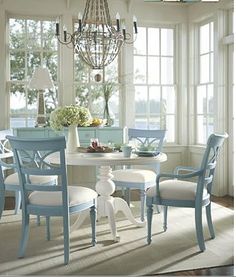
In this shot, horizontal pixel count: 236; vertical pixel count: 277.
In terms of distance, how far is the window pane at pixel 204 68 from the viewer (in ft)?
20.4

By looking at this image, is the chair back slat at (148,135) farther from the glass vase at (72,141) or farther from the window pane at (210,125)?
the window pane at (210,125)

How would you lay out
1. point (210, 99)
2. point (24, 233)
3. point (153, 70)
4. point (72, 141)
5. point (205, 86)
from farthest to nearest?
point (153, 70) < point (205, 86) < point (210, 99) < point (72, 141) < point (24, 233)

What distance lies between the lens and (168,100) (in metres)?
6.61

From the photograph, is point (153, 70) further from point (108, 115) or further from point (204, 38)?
point (108, 115)

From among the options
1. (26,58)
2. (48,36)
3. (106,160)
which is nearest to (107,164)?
(106,160)

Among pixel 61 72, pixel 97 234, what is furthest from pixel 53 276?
pixel 61 72

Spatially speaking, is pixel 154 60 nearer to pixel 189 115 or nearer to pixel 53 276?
pixel 189 115


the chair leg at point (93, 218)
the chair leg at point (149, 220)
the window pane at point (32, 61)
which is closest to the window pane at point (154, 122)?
the window pane at point (32, 61)

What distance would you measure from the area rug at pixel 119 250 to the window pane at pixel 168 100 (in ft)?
7.97

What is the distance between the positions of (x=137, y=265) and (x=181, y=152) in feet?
11.6

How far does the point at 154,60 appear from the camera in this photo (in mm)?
6516

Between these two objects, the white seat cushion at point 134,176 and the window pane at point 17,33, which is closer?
the white seat cushion at point 134,176

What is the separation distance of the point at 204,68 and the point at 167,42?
0.73 meters

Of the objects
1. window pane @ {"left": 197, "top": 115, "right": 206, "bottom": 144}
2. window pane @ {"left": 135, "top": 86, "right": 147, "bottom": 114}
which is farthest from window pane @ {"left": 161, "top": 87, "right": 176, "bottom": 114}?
window pane @ {"left": 197, "top": 115, "right": 206, "bottom": 144}
